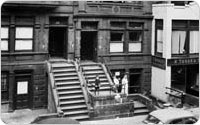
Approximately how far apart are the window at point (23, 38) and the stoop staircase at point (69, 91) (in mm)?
1953

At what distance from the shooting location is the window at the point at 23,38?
20.0m

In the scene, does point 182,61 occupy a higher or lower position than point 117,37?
lower

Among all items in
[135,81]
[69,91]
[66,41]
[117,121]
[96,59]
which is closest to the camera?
[117,121]

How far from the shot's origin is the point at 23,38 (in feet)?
66.1

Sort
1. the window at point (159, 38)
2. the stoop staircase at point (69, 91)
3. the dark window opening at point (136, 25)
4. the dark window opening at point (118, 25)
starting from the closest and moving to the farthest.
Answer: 1. the stoop staircase at point (69, 91)
2. the dark window opening at point (118, 25)
3. the window at point (159, 38)
4. the dark window opening at point (136, 25)

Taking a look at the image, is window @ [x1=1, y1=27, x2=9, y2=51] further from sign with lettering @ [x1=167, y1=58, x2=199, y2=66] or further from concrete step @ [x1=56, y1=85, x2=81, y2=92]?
sign with lettering @ [x1=167, y1=58, x2=199, y2=66]

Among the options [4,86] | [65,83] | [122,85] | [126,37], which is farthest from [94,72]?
[4,86]

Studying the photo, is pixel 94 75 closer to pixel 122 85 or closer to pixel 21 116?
pixel 122 85

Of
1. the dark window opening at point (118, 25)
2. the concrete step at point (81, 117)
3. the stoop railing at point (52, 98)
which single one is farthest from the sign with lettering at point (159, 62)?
the stoop railing at point (52, 98)

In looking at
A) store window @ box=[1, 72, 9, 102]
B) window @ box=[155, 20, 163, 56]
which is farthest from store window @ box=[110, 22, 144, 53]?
store window @ box=[1, 72, 9, 102]

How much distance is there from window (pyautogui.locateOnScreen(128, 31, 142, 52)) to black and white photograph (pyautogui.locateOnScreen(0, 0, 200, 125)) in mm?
70

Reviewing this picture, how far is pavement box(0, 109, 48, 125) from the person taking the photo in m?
17.9

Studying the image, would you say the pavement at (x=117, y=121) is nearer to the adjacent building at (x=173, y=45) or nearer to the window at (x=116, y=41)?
A: the adjacent building at (x=173, y=45)

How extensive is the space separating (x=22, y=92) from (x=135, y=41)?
27.8 ft
